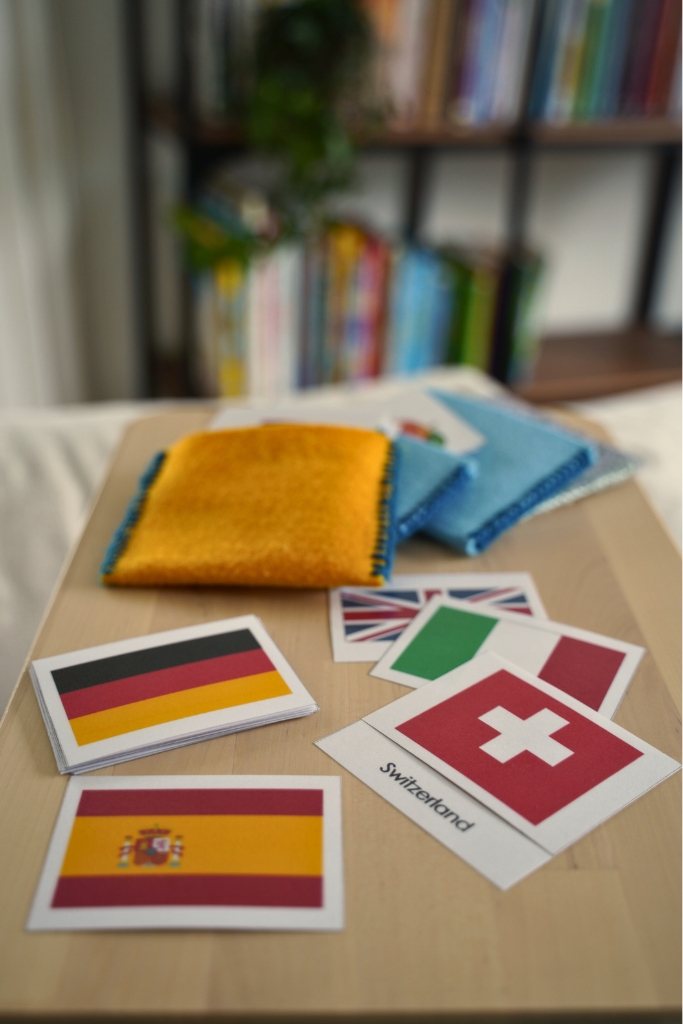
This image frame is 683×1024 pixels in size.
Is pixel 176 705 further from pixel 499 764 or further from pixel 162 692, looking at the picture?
pixel 499 764

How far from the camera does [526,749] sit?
658 millimetres

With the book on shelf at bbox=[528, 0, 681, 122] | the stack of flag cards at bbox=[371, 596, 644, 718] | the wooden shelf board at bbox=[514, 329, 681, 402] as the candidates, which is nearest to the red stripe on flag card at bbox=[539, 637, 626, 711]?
the stack of flag cards at bbox=[371, 596, 644, 718]

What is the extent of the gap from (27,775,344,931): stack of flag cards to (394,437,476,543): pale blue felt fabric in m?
0.36

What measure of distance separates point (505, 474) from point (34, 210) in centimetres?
126

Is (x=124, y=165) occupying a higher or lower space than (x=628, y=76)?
lower

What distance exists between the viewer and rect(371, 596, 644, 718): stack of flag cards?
74 centimetres

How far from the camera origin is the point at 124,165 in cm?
204

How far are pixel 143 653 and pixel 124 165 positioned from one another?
1617mm

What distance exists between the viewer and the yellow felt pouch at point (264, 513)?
2.77ft

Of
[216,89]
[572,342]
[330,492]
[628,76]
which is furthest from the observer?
[572,342]

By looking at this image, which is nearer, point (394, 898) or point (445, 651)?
point (394, 898)

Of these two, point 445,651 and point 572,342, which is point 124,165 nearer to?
point 572,342

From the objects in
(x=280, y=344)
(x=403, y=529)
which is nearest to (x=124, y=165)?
(x=280, y=344)

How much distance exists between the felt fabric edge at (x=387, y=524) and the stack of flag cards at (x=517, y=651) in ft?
0.20
